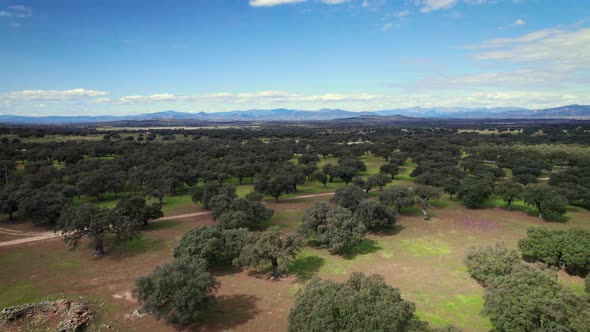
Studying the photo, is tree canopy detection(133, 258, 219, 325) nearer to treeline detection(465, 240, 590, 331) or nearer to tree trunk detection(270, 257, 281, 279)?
tree trunk detection(270, 257, 281, 279)

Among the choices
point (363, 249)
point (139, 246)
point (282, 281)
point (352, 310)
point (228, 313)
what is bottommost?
point (228, 313)

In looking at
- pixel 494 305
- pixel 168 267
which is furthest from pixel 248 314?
pixel 494 305

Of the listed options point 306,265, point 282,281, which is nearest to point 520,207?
point 306,265

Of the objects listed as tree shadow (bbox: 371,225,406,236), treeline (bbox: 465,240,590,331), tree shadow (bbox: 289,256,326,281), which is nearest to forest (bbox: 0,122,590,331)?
treeline (bbox: 465,240,590,331)

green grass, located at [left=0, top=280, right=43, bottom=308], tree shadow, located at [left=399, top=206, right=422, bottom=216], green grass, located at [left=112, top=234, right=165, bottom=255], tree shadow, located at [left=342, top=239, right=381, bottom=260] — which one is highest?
tree shadow, located at [left=399, top=206, right=422, bottom=216]

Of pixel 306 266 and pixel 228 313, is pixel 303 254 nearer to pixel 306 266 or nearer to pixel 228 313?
pixel 306 266
